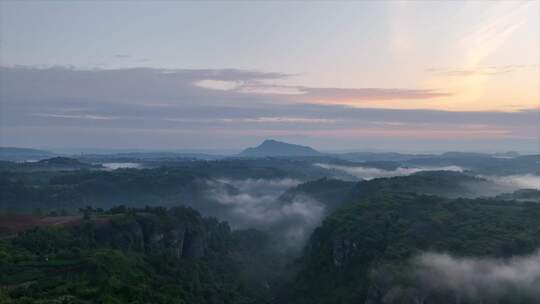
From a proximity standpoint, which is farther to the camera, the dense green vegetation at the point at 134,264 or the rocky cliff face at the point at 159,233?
the rocky cliff face at the point at 159,233

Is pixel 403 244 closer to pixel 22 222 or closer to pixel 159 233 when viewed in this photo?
pixel 159 233

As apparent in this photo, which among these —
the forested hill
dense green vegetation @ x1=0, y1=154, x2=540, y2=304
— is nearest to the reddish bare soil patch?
dense green vegetation @ x1=0, y1=154, x2=540, y2=304

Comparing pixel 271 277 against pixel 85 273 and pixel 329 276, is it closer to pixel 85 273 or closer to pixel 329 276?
pixel 329 276

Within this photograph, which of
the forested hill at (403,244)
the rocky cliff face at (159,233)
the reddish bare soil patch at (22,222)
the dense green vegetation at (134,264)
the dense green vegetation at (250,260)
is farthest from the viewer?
the rocky cliff face at (159,233)

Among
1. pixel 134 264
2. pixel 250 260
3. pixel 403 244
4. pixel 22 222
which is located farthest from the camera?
pixel 250 260

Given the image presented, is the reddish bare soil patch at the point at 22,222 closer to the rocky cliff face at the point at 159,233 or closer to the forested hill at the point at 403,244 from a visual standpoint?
the rocky cliff face at the point at 159,233

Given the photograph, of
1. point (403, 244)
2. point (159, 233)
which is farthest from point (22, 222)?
point (403, 244)

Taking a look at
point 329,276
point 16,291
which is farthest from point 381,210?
point 16,291

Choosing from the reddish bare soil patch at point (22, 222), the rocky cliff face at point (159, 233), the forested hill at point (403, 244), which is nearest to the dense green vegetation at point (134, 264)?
the rocky cliff face at point (159, 233)
